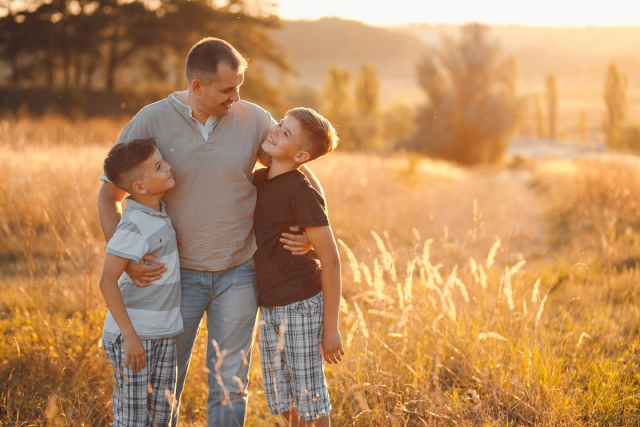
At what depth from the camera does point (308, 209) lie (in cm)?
250

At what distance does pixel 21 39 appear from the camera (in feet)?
77.8

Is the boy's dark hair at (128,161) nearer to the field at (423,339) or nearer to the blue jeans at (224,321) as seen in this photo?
the blue jeans at (224,321)

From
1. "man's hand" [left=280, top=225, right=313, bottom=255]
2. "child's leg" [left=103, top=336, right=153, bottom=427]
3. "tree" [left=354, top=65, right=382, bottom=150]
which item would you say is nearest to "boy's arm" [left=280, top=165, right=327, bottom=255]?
"man's hand" [left=280, top=225, right=313, bottom=255]

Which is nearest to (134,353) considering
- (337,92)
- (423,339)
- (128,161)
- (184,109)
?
(128,161)

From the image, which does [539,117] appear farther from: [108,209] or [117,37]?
[108,209]

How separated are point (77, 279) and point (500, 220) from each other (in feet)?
23.0

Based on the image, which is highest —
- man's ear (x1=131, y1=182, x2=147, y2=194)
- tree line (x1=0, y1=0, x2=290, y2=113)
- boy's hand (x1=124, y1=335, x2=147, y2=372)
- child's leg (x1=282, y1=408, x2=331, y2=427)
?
tree line (x1=0, y1=0, x2=290, y2=113)

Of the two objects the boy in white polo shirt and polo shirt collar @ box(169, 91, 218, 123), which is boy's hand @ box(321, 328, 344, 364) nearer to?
the boy in white polo shirt

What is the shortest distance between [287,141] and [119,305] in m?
1.02

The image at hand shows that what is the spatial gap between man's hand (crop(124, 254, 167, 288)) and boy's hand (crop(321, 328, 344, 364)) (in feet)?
2.64

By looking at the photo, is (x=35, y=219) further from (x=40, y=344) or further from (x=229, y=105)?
(x=229, y=105)

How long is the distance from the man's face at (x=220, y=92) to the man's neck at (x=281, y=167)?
0.35 meters

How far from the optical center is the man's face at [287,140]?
100 inches

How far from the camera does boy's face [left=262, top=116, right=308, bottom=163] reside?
2547mm
